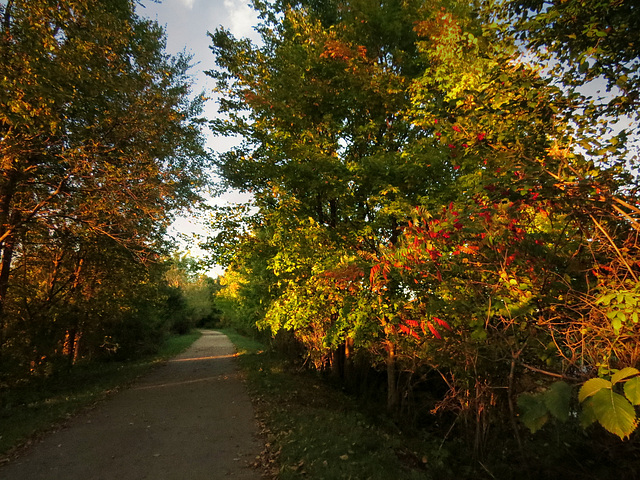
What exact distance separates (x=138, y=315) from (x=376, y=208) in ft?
56.4

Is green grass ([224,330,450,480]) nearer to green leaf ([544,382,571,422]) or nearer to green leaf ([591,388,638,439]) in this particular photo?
green leaf ([544,382,571,422])

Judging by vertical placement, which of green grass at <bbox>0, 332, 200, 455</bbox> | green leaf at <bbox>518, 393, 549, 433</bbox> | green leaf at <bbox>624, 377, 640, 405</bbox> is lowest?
green grass at <bbox>0, 332, 200, 455</bbox>

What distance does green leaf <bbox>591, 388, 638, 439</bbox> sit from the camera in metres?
1.36

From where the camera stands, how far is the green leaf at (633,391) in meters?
1.48

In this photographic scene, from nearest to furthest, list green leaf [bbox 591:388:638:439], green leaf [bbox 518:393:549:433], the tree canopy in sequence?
green leaf [bbox 591:388:638:439], green leaf [bbox 518:393:549:433], the tree canopy

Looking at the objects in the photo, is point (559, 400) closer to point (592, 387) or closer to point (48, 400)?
point (592, 387)

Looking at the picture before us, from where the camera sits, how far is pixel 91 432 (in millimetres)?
6996

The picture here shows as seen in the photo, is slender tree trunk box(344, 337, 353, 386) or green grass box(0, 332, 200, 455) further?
slender tree trunk box(344, 337, 353, 386)

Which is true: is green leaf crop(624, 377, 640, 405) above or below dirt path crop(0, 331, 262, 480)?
above

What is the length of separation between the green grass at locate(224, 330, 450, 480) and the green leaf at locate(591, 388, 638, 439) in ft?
14.0

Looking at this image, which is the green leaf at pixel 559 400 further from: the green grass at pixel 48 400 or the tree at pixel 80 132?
the green grass at pixel 48 400

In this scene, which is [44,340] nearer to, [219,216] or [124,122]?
[219,216]

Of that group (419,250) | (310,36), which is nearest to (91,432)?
(419,250)

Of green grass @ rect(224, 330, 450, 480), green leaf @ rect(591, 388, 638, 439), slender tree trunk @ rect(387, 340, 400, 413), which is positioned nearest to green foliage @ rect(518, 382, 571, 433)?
green leaf @ rect(591, 388, 638, 439)
